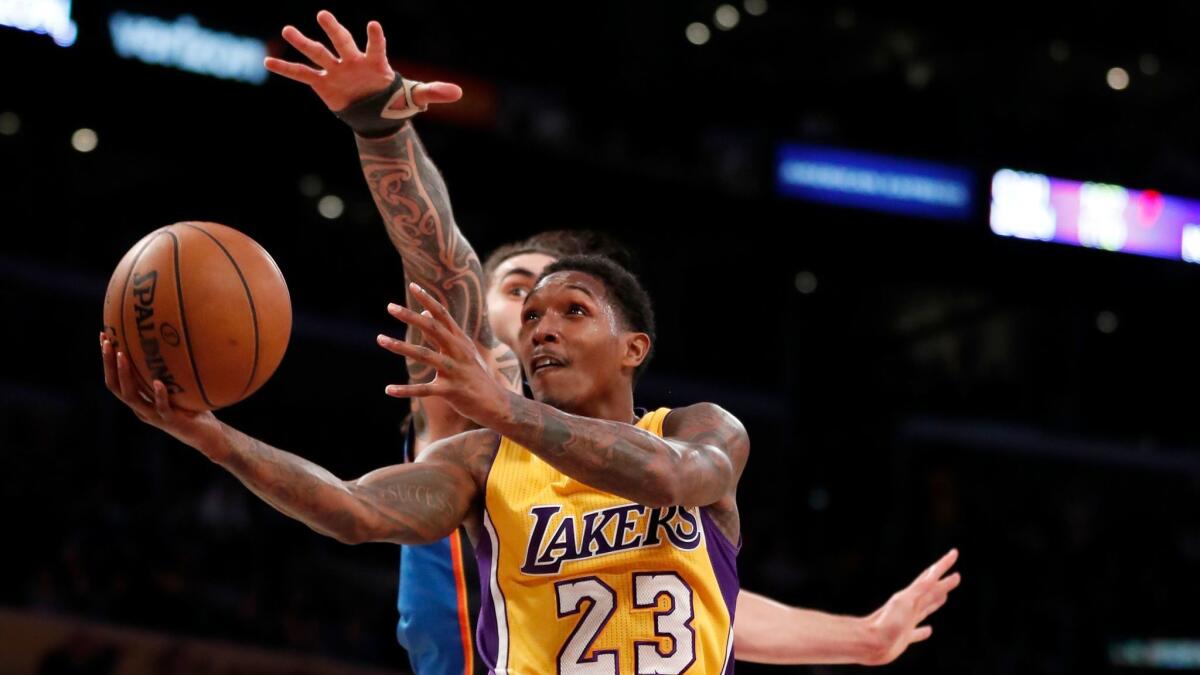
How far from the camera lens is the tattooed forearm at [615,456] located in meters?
2.51

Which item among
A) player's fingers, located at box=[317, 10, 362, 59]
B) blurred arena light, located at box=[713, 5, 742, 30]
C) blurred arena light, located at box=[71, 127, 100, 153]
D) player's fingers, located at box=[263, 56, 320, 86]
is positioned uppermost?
blurred arena light, located at box=[713, 5, 742, 30]

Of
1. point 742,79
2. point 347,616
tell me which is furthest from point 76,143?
point 742,79

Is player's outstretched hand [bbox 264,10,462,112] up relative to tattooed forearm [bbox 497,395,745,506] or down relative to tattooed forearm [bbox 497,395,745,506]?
up

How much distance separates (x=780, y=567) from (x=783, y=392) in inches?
161

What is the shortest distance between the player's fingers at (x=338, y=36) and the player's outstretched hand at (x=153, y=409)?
876 mm

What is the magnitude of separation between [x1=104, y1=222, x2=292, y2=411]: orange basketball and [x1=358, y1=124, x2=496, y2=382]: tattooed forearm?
694 mm

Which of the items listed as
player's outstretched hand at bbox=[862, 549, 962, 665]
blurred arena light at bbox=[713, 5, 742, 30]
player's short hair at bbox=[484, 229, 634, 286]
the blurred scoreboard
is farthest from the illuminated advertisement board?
player's outstretched hand at bbox=[862, 549, 962, 665]

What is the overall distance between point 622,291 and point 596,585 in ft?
2.37

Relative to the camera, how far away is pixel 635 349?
312 cm

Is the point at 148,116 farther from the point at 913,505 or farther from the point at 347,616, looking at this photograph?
the point at 913,505

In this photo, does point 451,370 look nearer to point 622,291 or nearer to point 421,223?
point 622,291

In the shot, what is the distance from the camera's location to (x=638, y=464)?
2561mm

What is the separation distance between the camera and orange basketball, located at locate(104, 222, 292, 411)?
250 cm

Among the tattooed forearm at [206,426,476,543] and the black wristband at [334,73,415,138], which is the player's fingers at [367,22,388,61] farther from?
the tattooed forearm at [206,426,476,543]
